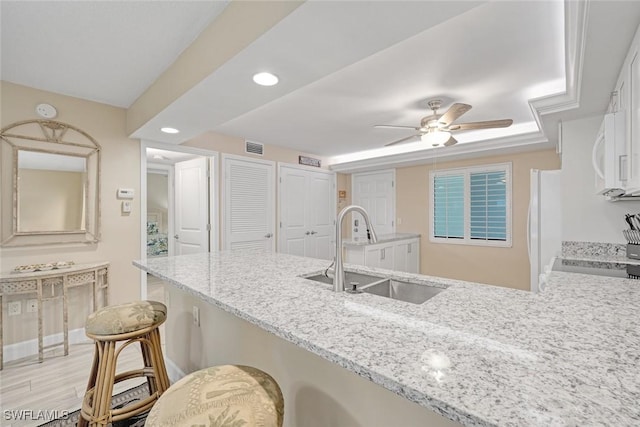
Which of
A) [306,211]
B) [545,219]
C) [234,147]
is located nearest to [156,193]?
[234,147]

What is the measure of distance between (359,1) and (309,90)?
156cm

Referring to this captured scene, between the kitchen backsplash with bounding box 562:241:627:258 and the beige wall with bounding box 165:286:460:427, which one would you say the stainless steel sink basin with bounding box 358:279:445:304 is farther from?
the kitchen backsplash with bounding box 562:241:627:258

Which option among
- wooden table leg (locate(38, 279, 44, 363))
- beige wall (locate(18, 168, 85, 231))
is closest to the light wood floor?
wooden table leg (locate(38, 279, 44, 363))

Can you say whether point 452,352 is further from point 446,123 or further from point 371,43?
point 446,123

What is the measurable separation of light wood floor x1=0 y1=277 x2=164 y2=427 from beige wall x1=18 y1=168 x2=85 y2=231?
3.75 feet

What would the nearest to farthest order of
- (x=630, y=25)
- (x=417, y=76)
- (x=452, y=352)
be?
(x=452, y=352) → (x=630, y=25) → (x=417, y=76)

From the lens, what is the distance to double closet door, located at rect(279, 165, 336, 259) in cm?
486

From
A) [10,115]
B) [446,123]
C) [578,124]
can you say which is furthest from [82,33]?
[578,124]

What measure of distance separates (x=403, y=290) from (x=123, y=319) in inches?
55.9

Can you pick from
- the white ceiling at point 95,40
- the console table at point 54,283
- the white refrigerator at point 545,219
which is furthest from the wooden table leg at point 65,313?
the white refrigerator at point 545,219

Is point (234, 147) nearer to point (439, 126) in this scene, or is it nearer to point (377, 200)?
point (439, 126)

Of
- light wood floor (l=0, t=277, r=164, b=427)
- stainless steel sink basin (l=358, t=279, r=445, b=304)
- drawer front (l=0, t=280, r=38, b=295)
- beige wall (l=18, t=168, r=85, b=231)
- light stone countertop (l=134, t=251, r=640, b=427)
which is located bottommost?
light wood floor (l=0, t=277, r=164, b=427)

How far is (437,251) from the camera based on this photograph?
492cm

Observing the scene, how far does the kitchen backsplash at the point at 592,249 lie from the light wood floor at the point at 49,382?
12.0 ft
